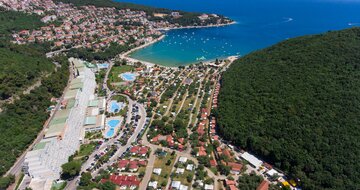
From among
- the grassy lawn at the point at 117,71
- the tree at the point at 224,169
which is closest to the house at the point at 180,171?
the tree at the point at 224,169

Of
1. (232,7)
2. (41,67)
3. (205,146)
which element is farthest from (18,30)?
(232,7)

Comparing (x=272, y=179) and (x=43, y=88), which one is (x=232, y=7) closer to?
(x=43, y=88)

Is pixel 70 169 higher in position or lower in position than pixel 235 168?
lower

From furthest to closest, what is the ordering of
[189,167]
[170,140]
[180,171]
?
[170,140] → [189,167] → [180,171]

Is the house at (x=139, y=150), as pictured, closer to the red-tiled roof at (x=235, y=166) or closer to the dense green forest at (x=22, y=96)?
the red-tiled roof at (x=235, y=166)

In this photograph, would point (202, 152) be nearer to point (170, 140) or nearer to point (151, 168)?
point (170, 140)

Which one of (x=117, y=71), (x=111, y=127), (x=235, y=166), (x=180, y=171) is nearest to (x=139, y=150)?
(x=180, y=171)
